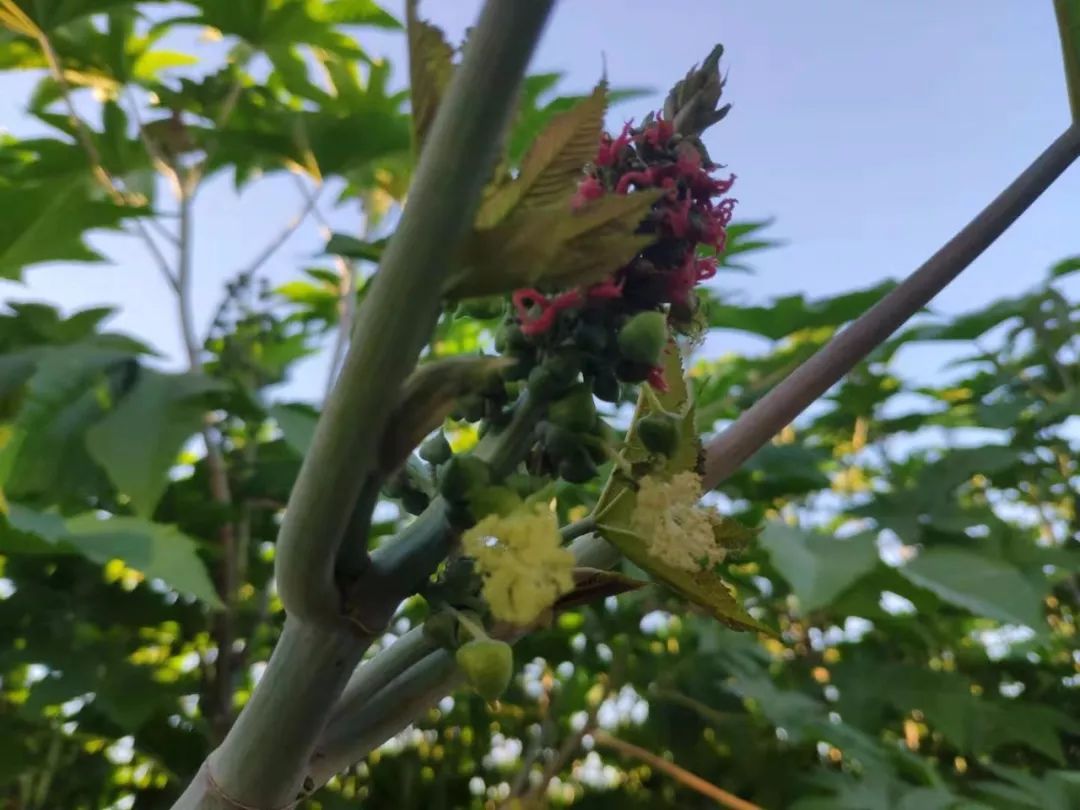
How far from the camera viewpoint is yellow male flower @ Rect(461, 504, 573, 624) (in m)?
0.23

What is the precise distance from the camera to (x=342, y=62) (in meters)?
1.24

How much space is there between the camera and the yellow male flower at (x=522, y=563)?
0.23m

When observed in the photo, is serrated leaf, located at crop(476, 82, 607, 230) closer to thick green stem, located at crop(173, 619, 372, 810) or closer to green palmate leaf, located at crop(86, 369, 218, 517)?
thick green stem, located at crop(173, 619, 372, 810)

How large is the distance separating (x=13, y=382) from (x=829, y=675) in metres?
0.80

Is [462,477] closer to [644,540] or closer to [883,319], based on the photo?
[644,540]

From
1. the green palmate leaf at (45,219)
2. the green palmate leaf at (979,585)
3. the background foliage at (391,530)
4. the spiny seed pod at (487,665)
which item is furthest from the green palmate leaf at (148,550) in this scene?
the green palmate leaf at (979,585)

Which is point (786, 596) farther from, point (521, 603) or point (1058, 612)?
point (521, 603)

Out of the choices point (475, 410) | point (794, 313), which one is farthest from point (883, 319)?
point (794, 313)

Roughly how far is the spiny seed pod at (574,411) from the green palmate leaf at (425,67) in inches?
3.0

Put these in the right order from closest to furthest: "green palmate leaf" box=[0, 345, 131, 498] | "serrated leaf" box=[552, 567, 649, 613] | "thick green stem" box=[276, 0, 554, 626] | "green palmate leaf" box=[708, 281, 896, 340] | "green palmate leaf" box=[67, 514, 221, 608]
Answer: "thick green stem" box=[276, 0, 554, 626]
"serrated leaf" box=[552, 567, 649, 613]
"green palmate leaf" box=[67, 514, 221, 608]
"green palmate leaf" box=[0, 345, 131, 498]
"green palmate leaf" box=[708, 281, 896, 340]

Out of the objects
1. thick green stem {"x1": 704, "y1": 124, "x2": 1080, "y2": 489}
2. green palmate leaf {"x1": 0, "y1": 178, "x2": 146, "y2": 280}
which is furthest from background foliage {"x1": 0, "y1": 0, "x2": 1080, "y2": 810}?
thick green stem {"x1": 704, "y1": 124, "x2": 1080, "y2": 489}

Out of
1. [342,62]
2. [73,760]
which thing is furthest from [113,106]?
[73,760]

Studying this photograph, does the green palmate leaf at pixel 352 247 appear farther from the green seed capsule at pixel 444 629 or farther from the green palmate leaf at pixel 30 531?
the green palmate leaf at pixel 30 531

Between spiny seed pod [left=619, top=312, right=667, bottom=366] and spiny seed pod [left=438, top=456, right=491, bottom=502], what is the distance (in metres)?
0.05
